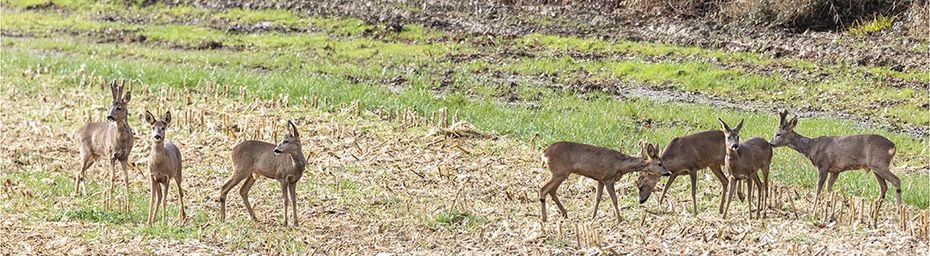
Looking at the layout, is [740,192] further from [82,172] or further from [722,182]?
[82,172]

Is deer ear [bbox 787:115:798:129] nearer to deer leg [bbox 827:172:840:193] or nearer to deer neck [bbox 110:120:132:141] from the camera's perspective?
deer leg [bbox 827:172:840:193]

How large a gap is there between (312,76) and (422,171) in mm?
8232

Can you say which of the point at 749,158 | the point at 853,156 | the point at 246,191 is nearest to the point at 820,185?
the point at 853,156

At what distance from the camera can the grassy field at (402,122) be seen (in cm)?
1131

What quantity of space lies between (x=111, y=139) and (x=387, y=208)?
114 inches

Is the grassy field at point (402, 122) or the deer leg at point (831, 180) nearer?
the grassy field at point (402, 122)

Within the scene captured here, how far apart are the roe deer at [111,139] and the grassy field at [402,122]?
0.27 meters

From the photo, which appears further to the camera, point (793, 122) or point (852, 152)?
point (793, 122)

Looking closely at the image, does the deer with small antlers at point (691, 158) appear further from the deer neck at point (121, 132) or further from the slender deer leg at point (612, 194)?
the deer neck at point (121, 132)

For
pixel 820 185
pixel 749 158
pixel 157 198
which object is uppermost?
pixel 749 158

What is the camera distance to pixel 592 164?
37.0ft

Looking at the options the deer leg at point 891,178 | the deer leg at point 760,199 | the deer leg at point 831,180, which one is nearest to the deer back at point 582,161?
the deer leg at point 760,199

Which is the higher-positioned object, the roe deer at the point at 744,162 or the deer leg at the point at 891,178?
the roe deer at the point at 744,162

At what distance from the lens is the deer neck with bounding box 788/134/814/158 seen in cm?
1248
